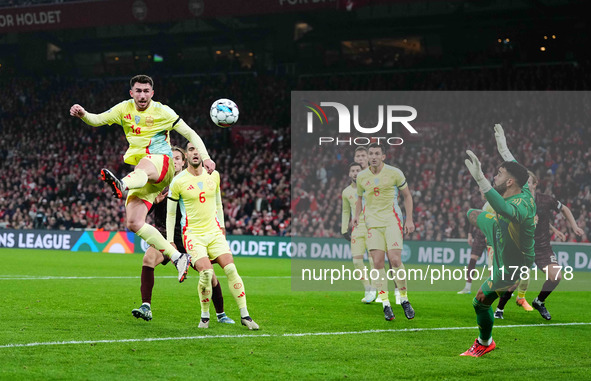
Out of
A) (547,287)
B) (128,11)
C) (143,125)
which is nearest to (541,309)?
(547,287)

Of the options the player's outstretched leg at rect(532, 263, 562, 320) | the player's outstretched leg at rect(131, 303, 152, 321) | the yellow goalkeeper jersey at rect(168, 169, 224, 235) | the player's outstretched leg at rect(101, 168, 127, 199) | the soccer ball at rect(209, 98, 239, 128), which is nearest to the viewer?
the player's outstretched leg at rect(101, 168, 127, 199)

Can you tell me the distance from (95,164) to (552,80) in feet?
67.4

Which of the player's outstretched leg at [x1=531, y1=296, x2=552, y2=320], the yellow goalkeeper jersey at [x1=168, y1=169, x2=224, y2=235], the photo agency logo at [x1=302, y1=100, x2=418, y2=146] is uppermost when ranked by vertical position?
the photo agency logo at [x1=302, y1=100, x2=418, y2=146]

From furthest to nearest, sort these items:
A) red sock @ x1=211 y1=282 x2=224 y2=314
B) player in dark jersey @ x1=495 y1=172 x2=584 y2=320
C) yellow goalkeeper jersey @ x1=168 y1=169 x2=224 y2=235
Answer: player in dark jersey @ x1=495 y1=172 x2=584 y2=320 → red sock @ x1=211 y1=282 x2=224 y2=314 → yellow goalkeeper jersey @ x1=168 y1=169 x2=224 y2=235

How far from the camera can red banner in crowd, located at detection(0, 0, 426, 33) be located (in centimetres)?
3027

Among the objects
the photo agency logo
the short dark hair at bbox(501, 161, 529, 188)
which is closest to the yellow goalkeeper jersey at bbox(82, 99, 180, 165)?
the short dark hair at bbox(501, 161, 529, 188)

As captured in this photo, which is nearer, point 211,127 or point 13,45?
point 211,127

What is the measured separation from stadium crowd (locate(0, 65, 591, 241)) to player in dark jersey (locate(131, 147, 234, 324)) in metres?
12.4

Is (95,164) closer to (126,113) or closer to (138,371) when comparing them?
(126,113)

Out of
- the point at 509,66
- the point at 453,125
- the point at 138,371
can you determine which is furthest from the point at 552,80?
the point at 138,371

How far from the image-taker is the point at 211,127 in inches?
1444

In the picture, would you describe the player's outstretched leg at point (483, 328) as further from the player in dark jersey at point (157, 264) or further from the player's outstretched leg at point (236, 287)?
the player in dark jersey at point (157, 264)

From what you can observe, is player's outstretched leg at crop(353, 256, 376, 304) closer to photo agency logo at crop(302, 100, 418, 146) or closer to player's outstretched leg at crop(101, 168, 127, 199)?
player's outstretched leg at crop(101, 168, 127, 199)

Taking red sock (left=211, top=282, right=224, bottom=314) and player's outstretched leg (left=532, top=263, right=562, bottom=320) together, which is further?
player's outstretched leg (left=532, top=263, right=562, bottom=320)
